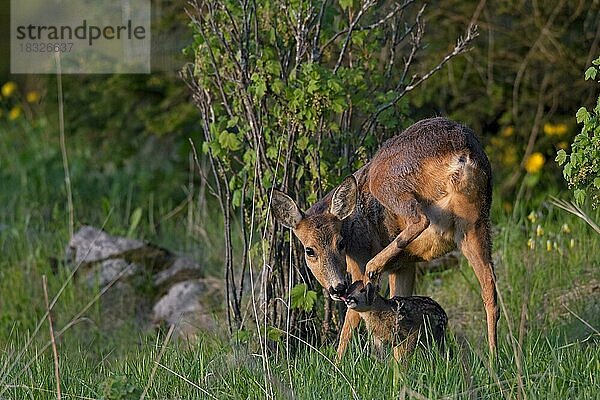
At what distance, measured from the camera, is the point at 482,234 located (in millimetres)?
5812

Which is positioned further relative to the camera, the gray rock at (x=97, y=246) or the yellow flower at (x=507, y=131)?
the yellow flower at (x=507, y=131)

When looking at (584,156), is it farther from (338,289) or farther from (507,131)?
(507,131)

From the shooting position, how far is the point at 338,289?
5.69 metres

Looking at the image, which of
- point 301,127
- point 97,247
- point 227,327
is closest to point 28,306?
point 97,247

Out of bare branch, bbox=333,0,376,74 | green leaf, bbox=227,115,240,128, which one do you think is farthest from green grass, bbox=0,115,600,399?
bare branch, bbox=333,0,376,74

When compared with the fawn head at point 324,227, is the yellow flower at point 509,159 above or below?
above

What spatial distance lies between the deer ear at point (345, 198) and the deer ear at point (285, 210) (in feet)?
0.61

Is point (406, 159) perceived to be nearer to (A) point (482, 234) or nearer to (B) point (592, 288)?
(A) point (482, 234)

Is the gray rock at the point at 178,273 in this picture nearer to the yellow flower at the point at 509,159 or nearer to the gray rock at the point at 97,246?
the gray rock at the point at 97,246

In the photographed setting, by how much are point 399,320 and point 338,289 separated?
13.3 inches

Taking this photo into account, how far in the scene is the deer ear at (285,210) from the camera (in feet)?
19.4

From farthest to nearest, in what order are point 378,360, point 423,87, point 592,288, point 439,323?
1. point 423,87
2. point 592,288
3. point 439,323
4. point 378,360

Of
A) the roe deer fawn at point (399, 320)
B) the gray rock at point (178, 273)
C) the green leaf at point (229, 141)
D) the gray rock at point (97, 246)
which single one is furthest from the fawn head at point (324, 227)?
the gray rock at point (97, 246)

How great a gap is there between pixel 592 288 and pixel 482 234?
72.8 inches
